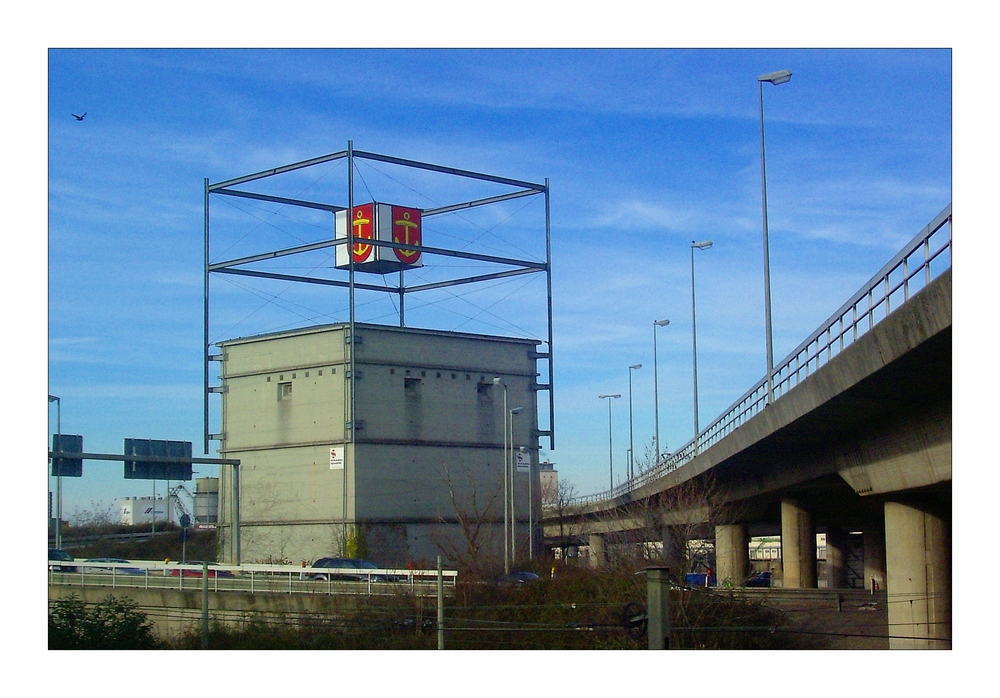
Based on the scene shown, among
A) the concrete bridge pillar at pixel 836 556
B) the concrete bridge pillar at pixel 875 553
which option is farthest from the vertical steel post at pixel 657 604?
the concrete bridge pillar at pixel 836 556

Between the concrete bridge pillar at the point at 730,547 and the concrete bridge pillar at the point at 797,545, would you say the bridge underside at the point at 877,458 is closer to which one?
the concrete bridge pillar at the point at 797,545

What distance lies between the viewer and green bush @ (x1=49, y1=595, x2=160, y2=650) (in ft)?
78.4

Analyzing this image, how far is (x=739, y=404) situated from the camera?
39.5 metres

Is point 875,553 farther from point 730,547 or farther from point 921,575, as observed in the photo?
point 921,575

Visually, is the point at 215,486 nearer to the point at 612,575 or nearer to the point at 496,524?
the point at 496,524

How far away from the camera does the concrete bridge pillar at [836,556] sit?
80875mm

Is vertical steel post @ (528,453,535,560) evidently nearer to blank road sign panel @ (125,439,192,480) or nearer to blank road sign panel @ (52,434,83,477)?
blank road sign panel @ (125,439,192,480)

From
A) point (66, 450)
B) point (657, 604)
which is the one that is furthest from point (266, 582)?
point (657, 604)

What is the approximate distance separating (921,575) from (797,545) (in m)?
23.3

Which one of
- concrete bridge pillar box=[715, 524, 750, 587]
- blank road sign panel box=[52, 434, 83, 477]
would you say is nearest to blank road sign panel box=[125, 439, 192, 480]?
blank road sign panel box=[52, 434, 83, 477]

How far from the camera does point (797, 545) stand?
167 ft

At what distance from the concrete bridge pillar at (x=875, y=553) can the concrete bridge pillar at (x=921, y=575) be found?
3842 centimetres

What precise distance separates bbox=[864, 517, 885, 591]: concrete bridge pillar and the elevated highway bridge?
16.2 meters

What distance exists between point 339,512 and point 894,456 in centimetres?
4276
